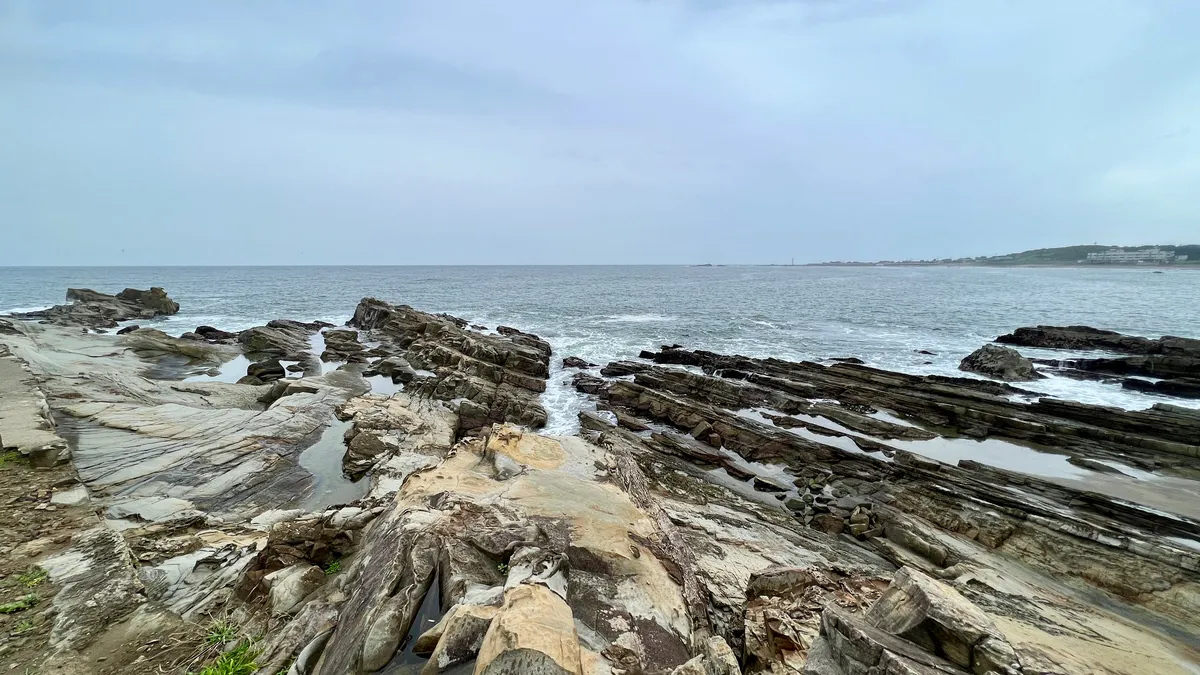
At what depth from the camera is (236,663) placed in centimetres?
584

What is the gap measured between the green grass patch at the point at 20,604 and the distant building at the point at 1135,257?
276831mm

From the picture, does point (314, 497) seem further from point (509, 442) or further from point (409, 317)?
point (409, 317)

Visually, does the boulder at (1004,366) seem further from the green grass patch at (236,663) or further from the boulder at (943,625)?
the green grass patch at (236,663)

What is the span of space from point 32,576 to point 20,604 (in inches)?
31.8

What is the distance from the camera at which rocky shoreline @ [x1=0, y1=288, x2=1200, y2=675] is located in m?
5.77

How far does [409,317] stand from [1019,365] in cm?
4610

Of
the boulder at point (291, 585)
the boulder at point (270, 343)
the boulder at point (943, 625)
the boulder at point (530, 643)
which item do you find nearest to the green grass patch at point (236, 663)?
the boulder at point (291, 585)

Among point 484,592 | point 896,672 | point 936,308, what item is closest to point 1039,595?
point 896,672

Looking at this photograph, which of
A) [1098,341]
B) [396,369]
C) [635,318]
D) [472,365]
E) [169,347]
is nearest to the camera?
[472,365]

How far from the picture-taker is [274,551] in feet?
25.9

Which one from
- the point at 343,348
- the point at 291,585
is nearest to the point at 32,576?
the point at 291,585

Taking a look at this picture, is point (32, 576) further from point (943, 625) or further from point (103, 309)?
→ point (103, 309)

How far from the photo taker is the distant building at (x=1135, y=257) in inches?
6801

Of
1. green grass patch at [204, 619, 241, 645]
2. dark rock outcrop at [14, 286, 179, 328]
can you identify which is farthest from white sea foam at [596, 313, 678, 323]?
green grass patch at [204, 619, 241, 645]
